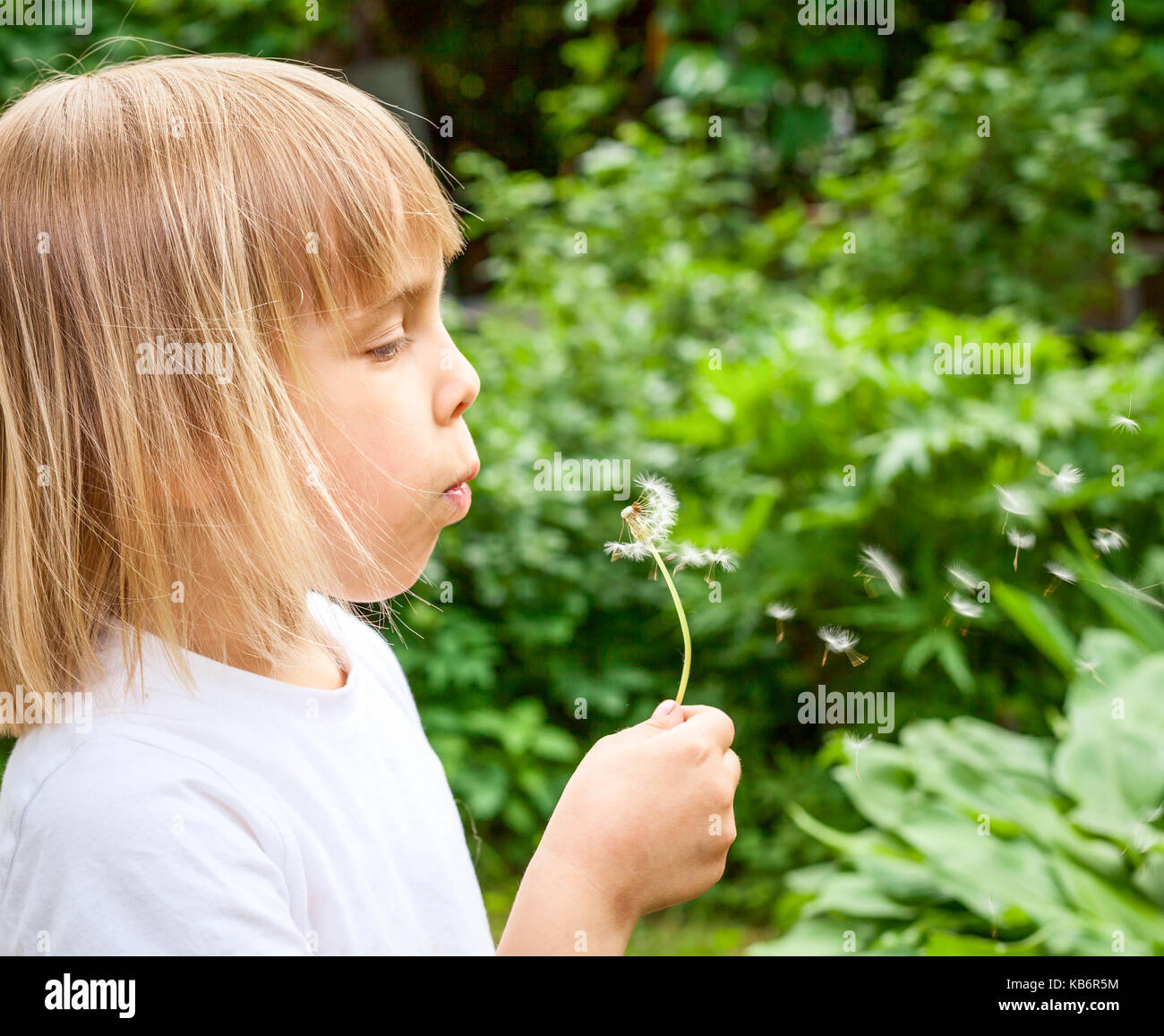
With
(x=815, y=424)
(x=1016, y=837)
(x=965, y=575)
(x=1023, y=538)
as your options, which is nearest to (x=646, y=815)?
(x=1023, y=538)

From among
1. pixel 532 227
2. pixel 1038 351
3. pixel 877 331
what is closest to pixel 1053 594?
pixel 1038 351

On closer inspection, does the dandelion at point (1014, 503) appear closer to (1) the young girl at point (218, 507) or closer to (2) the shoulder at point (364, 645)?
(2) the shoulder at point (364, 645)

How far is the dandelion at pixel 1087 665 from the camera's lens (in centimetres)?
185

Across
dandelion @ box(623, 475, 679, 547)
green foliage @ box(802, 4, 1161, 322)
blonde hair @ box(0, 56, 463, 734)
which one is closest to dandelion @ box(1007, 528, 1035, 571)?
dandelion @ box(623, 475, 679, 547)

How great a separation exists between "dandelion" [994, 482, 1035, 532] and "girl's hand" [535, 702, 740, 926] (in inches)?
59.1

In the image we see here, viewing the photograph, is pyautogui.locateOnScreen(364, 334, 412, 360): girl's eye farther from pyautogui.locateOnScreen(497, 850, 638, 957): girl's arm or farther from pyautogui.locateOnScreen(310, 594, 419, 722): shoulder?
pyautogui.locateOnScreen(497, 850, 638, 957): girl's arm

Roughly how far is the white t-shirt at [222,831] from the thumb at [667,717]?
22 centimetres

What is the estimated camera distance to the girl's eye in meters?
0.66

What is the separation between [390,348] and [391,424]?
0.05m

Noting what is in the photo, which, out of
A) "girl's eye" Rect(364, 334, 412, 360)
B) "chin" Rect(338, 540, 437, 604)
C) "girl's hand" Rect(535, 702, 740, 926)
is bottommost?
"girl's hand" Rect(535, 702, 740, 926)

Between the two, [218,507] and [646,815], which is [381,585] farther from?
[646,815]

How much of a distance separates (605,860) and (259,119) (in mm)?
509

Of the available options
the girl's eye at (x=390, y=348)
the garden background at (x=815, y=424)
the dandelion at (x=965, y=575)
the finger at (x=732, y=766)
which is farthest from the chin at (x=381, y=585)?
the dandelion at (x=965, y=575)

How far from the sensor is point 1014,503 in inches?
79.9
